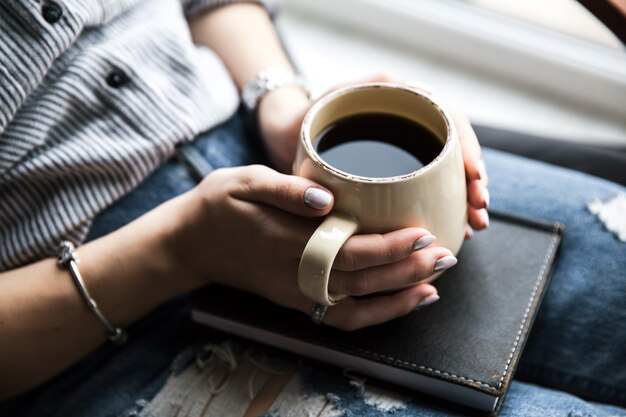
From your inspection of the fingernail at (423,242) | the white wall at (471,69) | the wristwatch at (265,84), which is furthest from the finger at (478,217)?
the white wall at (471,69)

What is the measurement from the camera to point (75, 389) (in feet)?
2.36

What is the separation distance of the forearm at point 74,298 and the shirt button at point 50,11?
0.21 m

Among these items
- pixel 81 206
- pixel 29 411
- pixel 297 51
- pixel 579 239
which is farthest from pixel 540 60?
pixel 29 411

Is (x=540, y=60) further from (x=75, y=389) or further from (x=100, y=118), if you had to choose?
(x=75, y=389)

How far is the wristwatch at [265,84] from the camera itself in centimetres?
83

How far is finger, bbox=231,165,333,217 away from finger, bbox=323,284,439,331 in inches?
4.4

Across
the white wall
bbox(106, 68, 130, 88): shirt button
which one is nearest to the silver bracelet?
bbox(106, 68, 130, 88): shirt button

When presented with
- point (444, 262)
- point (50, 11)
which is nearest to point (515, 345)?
point (444, 262)

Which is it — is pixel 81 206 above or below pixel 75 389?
above

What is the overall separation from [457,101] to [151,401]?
0.86 m

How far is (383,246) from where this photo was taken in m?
0.57

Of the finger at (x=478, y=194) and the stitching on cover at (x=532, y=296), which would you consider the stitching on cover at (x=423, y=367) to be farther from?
the finger at (x=478, y=194)

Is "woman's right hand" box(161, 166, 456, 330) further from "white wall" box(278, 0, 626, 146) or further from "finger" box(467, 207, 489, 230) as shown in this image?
"white wall" box(278, 0, 626, 146)

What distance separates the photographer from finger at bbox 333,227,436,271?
570mm
